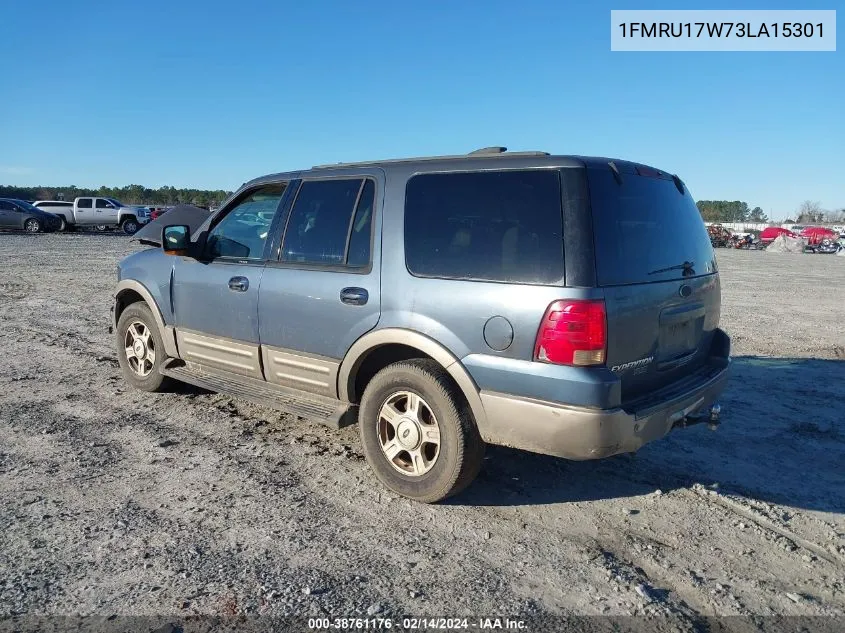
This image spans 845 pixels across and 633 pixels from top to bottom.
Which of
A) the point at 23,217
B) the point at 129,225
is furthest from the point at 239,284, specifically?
the point at 129,225

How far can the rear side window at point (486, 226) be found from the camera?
11.2 ft

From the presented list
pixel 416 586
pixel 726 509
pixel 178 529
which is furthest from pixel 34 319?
pixel 726 509

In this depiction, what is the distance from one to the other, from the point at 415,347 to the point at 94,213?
3711 centimetres

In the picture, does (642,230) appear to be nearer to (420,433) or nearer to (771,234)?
(420,433)

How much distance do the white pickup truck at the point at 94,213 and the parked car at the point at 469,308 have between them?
115ft

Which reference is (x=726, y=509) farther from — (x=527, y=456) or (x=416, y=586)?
(x=416, y=586)

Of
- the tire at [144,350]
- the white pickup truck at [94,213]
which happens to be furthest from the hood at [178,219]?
the white pickup truck at [94,213]

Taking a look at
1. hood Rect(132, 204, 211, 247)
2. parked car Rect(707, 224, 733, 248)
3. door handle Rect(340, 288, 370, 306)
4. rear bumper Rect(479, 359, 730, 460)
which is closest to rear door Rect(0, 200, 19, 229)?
hood Rect(132, 204, 211, 247)

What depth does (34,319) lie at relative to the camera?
9.44 meters

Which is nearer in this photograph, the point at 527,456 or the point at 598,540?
the point at 598,540

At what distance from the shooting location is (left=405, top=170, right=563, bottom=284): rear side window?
341 centimetres

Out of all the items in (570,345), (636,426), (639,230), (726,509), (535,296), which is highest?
(639,230)

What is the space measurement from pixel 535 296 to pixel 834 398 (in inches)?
173

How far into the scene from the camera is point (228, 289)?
4.83 meters
